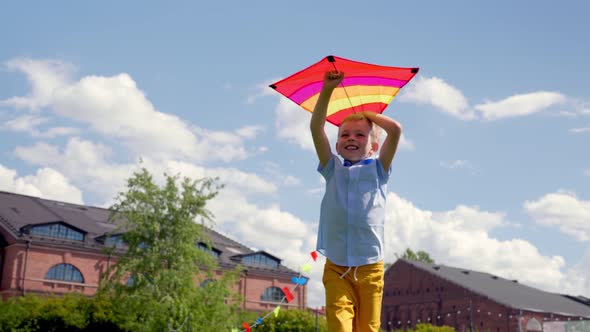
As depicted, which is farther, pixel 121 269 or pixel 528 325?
pixel 528 325

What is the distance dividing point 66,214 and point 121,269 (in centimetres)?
1608

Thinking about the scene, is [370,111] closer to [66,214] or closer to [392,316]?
[66,214]

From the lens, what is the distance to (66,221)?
141ft

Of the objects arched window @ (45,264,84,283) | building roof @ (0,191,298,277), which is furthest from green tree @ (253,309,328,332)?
arched window @ (45,264,84,283)

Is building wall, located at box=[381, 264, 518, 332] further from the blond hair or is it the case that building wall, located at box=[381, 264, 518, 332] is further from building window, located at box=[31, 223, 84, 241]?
the blond hair

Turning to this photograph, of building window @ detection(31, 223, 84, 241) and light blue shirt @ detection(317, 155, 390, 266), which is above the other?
building window @ detection(31, 223, 84, 241)

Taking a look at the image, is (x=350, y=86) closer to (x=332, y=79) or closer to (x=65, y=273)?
(x=332, y=79)

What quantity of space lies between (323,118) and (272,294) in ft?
158

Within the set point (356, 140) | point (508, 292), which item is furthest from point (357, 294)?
point (508, 292)

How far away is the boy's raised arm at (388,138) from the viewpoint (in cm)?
471

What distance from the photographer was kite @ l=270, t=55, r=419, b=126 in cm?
485

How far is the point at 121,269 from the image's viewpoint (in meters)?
32.2

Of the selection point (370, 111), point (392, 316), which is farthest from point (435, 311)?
point (370, 111)

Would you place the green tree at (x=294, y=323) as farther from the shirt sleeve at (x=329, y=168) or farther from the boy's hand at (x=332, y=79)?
the boy's hand at (x=332, y=79)
